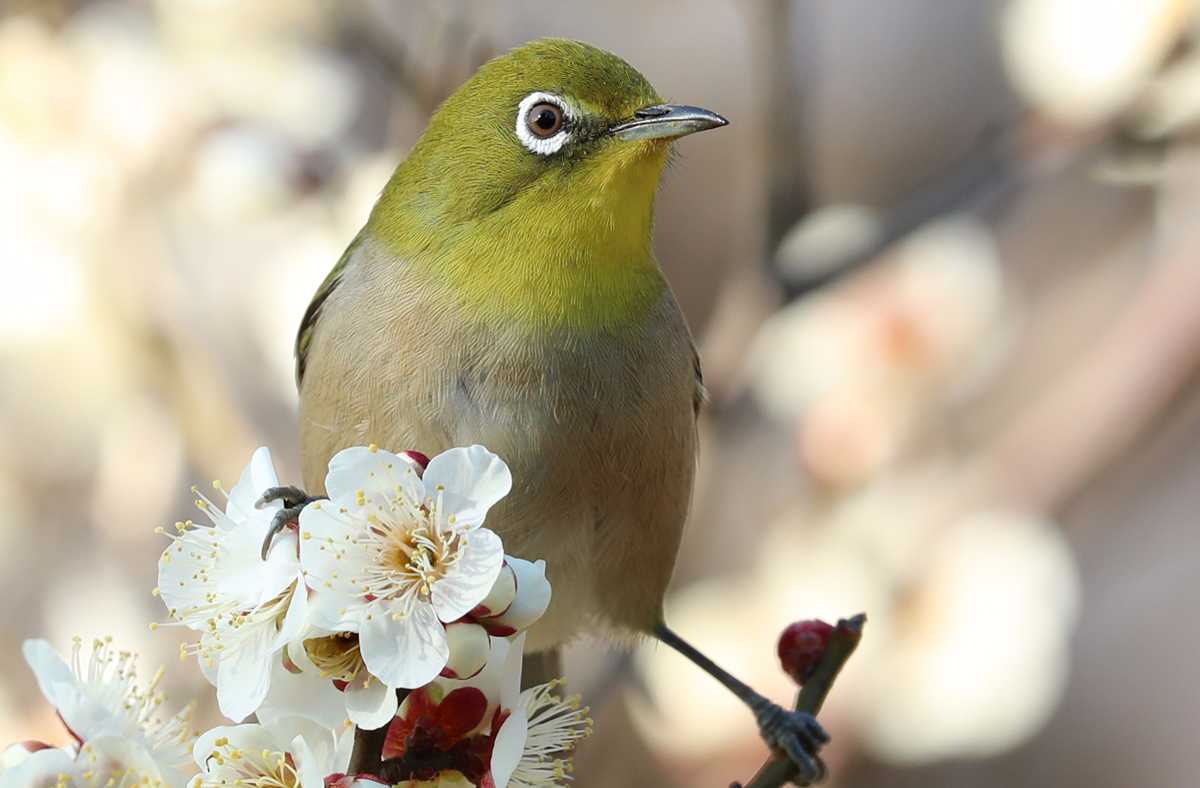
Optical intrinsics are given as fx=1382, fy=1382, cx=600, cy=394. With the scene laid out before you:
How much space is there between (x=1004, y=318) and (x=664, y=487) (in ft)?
8.68

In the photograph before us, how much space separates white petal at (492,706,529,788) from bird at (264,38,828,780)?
2.09 feet

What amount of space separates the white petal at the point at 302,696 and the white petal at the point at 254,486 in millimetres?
153

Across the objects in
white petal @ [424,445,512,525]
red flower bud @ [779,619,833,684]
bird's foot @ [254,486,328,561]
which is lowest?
bird's foot @ [254,486,328,561]

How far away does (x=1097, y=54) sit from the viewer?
3.40 metres

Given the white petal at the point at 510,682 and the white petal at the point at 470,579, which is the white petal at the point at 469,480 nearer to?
the white petal at the point at 470,579

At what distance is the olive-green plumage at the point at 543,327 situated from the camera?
1.86 meters

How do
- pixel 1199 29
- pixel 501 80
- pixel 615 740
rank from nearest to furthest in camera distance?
pixel 501 80 < pixel 1199 29 < pixel 615 740

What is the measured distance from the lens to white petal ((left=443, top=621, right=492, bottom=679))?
1.17 metres

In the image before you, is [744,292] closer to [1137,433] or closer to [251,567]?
[1137,433]

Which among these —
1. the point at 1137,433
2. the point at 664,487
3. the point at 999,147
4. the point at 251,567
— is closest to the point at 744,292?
the point at 999,147

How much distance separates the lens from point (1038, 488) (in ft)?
11.9

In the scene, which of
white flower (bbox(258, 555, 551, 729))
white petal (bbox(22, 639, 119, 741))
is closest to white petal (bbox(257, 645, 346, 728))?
white flower (bbox(258, 555, 551, 729))

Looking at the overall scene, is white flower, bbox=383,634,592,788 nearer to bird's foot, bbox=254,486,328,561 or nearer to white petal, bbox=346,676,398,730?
white petal, bbox=346,676,398,730

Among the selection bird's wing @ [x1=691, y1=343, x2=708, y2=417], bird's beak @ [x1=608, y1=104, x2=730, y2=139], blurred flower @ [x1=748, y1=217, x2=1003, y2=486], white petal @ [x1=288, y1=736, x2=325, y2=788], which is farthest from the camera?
blurred flower @ [x1=748, y1=217, x2=1003, y2=486]
